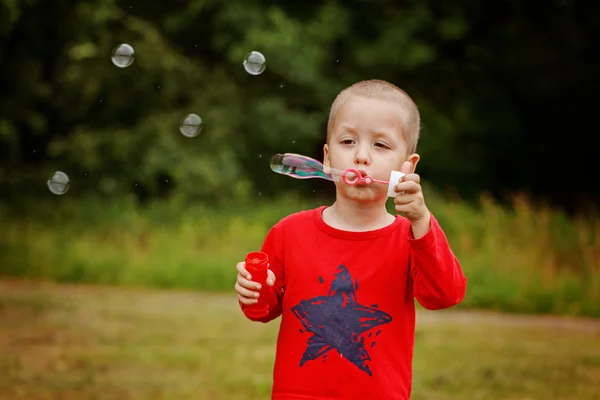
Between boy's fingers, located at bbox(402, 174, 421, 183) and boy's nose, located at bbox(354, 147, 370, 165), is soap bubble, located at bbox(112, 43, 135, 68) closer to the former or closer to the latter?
boy's nose, located at bbox(354, 147, 370, 165)

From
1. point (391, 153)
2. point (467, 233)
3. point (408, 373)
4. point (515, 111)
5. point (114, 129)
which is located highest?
point (515, 111)

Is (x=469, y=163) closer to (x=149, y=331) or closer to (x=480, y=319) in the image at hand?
(x=480, y=319)

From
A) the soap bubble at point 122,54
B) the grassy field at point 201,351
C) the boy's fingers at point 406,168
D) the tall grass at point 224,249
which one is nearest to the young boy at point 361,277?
the boy's fingers at point 406,168

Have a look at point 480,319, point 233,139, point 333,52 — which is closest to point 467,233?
point 480,319

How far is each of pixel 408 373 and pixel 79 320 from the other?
447 cm

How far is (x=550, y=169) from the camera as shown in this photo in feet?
46.2

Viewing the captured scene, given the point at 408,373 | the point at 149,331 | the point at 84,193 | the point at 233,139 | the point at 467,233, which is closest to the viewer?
the point at 408,373

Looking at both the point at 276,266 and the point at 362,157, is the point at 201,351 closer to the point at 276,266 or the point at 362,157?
the point at 276,266

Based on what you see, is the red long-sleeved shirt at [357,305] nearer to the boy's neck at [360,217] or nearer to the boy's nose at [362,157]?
the boy's neck at [360,217]

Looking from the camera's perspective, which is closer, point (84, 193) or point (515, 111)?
point (84, 193)

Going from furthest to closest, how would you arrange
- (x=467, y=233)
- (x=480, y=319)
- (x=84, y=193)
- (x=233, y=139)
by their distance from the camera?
(x=233, y=139), (x=84, y=193), (x=467, y=233), (x=480, y=319)

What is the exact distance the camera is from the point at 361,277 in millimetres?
2131

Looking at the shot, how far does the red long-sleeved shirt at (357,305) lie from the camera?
206 cm

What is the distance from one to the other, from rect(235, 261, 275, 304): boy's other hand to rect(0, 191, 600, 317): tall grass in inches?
204
